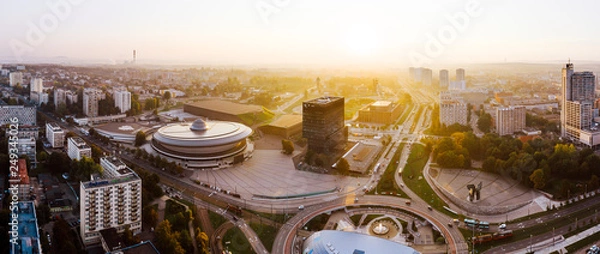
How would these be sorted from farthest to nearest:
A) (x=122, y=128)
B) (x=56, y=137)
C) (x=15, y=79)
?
(x=15, y=79) < (x=122, y=128) < (x=56, y=137)

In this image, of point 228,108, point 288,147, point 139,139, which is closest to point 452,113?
point 288,147

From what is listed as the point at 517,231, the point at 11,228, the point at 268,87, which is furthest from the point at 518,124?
the point at 268,87

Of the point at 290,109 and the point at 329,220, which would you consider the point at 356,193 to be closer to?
the point at 329,220

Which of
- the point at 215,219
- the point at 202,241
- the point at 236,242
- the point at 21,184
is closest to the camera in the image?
the point at 202,241

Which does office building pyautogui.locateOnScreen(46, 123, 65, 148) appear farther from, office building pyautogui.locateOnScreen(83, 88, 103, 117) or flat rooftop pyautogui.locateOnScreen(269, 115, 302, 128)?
flat rooftop pyautogui.locateOnScreen(269, 115, 302, 128)

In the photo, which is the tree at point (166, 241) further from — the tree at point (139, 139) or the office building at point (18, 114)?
the office building at point (18, 114)

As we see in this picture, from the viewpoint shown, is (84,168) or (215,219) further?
(84,168)

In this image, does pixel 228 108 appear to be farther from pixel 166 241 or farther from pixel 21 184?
pixel 166 241

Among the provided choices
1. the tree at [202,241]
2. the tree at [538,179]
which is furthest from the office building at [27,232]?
the tree at [538,179]

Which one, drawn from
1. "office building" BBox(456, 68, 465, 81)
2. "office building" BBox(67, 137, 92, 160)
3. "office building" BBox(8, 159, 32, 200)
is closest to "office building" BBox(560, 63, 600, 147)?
"office building" BBox(67, 137, 92, 160)
